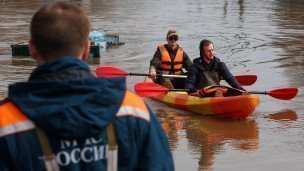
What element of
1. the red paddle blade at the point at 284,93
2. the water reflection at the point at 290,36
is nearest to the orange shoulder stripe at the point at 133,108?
the red paddle blade at the point at 284,93

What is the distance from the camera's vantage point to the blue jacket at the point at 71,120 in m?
1.92

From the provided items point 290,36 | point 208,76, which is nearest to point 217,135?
point 208,76

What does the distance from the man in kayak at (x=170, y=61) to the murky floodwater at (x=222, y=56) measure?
29.2 inches

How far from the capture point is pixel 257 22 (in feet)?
89.6

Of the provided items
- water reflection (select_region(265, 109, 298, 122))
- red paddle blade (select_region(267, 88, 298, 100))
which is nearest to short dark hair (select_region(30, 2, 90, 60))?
water reflection (select_region(265, 109, 298, 122))

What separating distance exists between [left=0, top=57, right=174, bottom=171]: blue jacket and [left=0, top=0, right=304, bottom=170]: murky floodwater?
494cm

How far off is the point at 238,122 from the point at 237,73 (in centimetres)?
356

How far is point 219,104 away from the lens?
9.30 meters

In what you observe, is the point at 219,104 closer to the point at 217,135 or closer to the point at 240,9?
the point at 217,135

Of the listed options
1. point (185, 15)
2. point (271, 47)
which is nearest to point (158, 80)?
point (271, 47)

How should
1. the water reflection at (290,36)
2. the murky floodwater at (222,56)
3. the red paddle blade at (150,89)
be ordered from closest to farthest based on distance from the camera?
the murky floodwater at (222,56)
the red paddle blade at (150,89)
the water reflection at (290,36)

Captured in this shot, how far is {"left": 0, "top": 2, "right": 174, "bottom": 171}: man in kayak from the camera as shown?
1928 mm

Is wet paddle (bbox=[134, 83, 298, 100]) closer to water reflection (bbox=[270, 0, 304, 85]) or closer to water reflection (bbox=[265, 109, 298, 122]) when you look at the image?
water reflection (bbox=[265, 109, 298, 122])

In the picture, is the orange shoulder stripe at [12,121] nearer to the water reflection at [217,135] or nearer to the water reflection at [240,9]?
the water reflection at [217,135]
